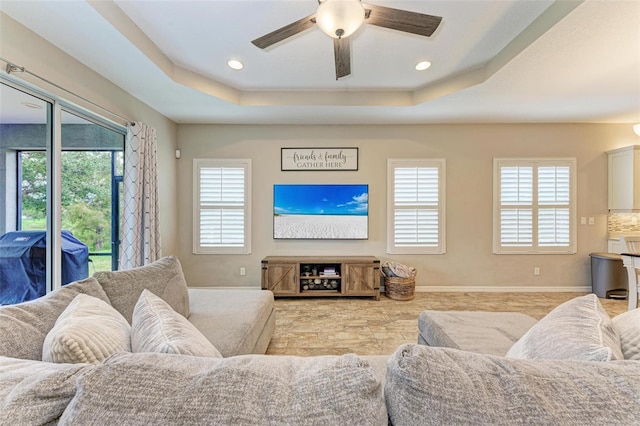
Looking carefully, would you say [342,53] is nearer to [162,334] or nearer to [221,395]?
[162,334]

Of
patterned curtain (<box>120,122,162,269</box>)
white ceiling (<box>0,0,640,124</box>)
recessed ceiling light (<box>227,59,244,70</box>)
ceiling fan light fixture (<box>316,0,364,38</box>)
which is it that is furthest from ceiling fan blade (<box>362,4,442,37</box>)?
patterned curtain (<box>120,122,162,269</box>)

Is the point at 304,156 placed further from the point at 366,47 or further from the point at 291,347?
the point at 291,347

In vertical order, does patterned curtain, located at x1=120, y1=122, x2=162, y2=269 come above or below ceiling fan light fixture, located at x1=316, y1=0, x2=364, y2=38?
below

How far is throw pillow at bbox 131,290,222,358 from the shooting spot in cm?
92

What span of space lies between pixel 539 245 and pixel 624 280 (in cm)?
110

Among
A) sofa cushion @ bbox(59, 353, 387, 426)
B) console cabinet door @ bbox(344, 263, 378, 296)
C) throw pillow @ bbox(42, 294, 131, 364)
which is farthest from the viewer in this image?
console cabinet door @ bbox(344, 263, 378, 296)

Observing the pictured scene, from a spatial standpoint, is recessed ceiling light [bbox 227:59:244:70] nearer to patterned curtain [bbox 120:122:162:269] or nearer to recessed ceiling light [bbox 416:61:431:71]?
patterned curtain [bbox 120:122:162:269]

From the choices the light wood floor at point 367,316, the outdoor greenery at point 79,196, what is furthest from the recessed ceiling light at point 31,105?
the light wood floor at point 367,316

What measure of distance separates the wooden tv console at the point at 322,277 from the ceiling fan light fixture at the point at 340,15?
114 inches

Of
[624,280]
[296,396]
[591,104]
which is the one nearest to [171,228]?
[296,396]

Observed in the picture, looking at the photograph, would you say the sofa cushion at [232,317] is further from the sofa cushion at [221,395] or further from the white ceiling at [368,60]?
the white ceiling at [368,60]

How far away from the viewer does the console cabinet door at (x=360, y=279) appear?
386 centimetres

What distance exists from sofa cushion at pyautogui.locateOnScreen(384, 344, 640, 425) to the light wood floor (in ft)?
6.24

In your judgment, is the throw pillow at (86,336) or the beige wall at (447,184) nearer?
the throw pillow at (86,336)
